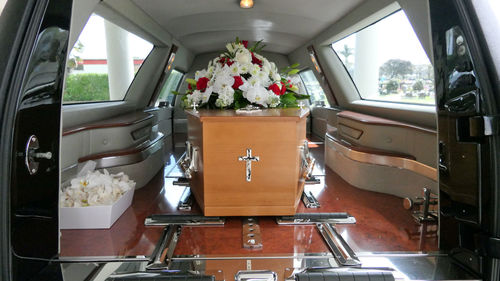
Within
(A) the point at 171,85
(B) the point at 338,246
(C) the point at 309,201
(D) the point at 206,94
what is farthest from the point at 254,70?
(A) the point at 171,85

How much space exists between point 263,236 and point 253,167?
31 centimetres

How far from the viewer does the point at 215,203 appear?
5.29 feet

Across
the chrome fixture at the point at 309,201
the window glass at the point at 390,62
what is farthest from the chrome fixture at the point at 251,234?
the window glass at the point at 390,62

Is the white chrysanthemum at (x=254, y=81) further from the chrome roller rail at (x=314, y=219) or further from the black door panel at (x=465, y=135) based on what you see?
the black door panel at (x=465, y=135)

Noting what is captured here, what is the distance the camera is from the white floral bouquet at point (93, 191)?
1686mm

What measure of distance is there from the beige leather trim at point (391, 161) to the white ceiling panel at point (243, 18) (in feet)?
4.17

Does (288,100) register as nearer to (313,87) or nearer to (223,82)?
(223,82)

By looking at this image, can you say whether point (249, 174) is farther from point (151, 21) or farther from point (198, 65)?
point (198, 65)

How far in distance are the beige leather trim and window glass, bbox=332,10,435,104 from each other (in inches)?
25.6

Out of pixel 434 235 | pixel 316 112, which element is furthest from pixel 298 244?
pixel 316 112

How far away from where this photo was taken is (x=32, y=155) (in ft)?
3.17

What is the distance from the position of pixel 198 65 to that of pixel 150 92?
6.64 ft

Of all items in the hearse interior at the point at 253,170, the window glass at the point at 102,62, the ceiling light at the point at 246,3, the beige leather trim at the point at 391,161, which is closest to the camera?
the hearse interior at the point at 253,170

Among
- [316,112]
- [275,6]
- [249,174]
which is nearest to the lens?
[249,174]
